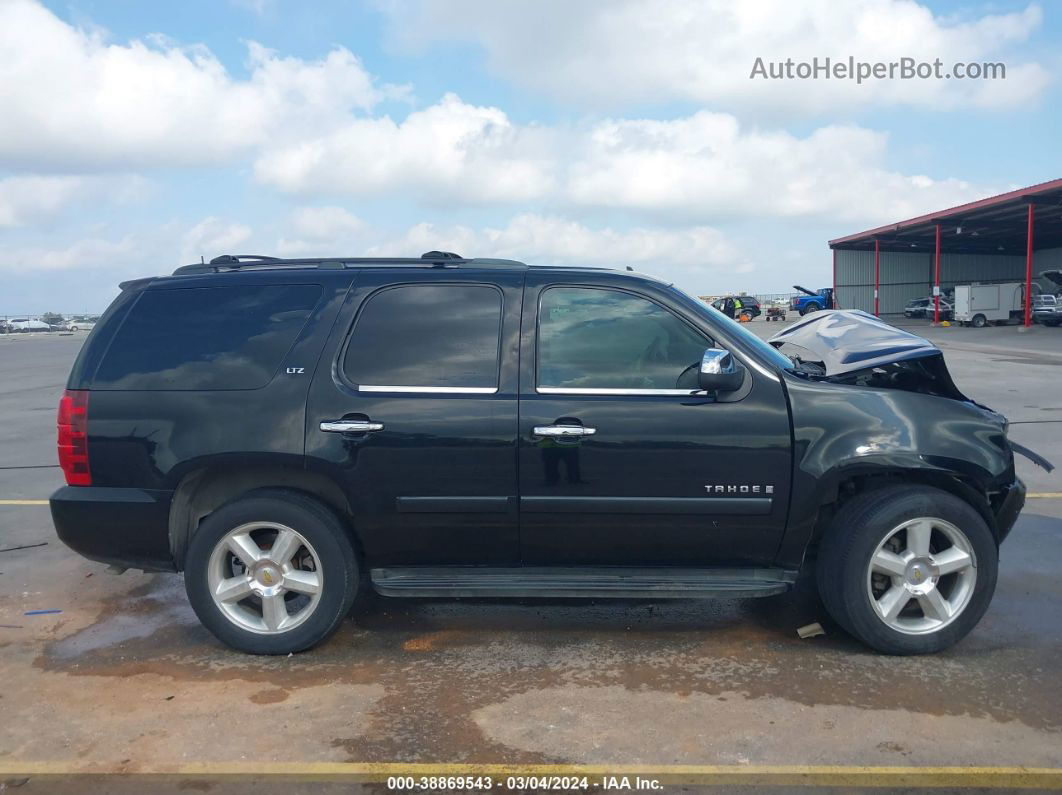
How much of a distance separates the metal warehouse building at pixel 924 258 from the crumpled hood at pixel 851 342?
135 ft

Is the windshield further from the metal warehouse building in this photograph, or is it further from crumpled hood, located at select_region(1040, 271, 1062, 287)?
crumpled hood, located at select_region(1040, 271, 1062, 287)

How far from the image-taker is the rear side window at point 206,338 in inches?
162

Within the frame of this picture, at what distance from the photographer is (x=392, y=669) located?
399cm

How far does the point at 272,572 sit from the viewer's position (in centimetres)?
407

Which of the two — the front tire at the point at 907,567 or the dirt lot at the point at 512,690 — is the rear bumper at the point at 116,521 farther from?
the front tire at the point at 907,567

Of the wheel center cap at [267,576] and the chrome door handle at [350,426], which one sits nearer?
the chrome door handle at [350,426]

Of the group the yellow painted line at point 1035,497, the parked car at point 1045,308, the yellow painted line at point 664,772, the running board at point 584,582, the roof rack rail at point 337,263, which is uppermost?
the parked car at point 1045,308

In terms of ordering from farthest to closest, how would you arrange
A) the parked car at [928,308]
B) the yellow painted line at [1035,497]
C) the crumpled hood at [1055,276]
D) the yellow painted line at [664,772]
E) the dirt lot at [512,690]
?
the parked car at [928,308], the crumpled hood at [1055,276], the yellow painted line at [1035,497], the dirt lot at [512,690], the yellow painted line at [664,772]

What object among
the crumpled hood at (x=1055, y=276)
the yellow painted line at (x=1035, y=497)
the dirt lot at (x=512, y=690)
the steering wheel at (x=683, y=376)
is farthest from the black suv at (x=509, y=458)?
the crumpled hood at (x=1055, y=276)

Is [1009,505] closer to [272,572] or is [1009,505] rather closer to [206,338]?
[272,572]

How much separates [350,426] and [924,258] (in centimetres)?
5872

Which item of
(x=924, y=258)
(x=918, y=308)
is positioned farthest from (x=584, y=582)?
(x=924, y=258)

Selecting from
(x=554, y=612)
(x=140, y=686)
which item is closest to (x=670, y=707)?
(x=554, y=612)

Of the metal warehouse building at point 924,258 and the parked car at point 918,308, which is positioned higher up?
the metal warehouse building at point 924,258
